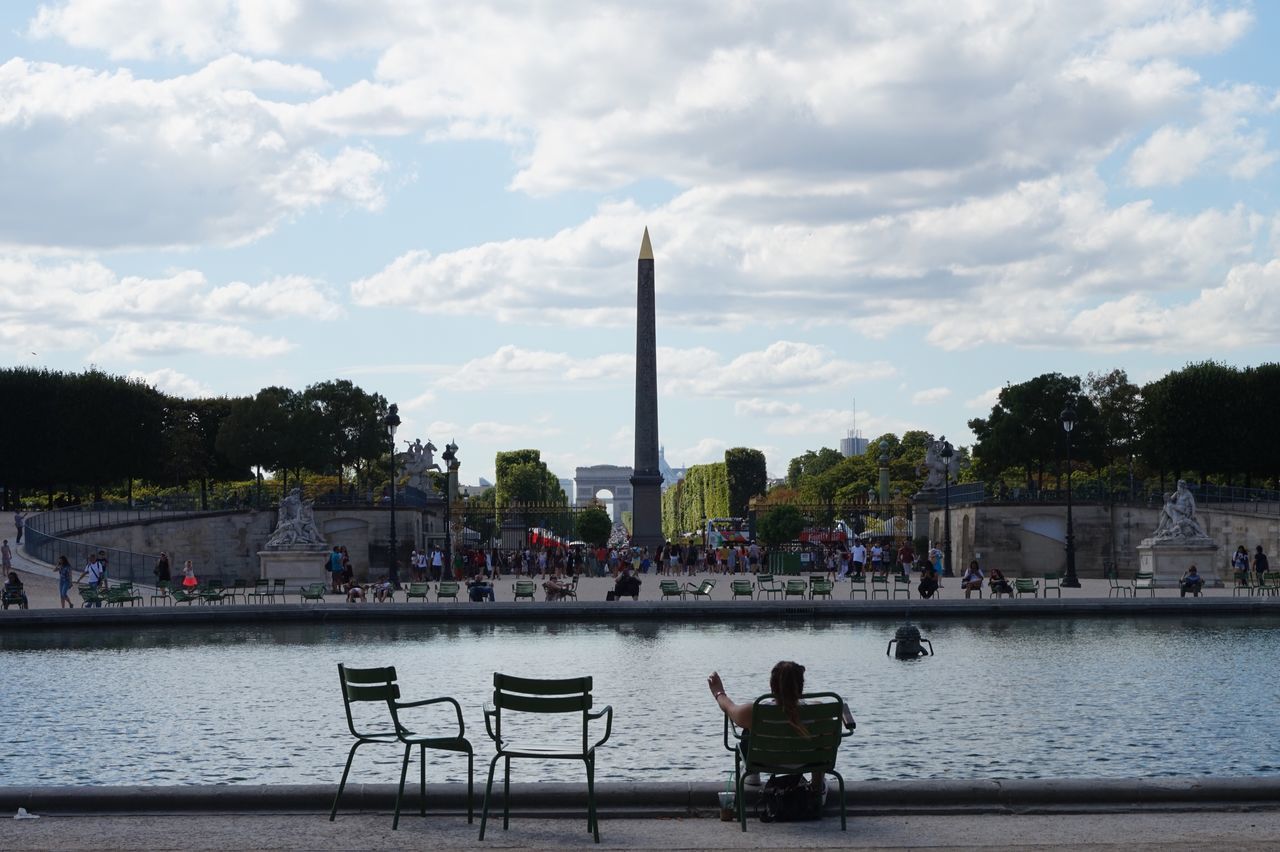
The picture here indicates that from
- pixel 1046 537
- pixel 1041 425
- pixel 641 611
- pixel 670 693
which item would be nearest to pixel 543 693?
pixel 670 693

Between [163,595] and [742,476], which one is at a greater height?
[742,476]

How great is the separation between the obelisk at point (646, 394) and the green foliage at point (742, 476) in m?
63.2

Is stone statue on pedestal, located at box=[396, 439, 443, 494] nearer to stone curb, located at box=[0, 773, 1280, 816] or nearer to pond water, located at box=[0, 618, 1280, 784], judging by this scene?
pond water, located at box=[0, 618, 1280, 784]

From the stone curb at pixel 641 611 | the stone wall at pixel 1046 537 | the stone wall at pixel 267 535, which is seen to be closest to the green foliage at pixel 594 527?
the stone wall at pixel 267 535

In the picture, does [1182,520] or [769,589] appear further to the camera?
[1182,520]

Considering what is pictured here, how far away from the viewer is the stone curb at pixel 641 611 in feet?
98.2

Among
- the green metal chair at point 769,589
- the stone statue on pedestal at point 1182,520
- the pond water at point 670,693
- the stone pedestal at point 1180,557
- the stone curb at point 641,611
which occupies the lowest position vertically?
the pond water at point 670,693

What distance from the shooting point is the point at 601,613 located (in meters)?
31.0

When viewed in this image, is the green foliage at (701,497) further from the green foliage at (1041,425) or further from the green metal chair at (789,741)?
the green metal chair at (789,741)

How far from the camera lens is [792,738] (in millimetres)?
9484

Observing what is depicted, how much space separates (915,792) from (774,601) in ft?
69.4

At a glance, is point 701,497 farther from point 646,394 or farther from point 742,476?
point 646,394

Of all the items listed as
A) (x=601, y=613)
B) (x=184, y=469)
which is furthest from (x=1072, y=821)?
(x=184, y=469)

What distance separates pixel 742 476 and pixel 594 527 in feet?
205
